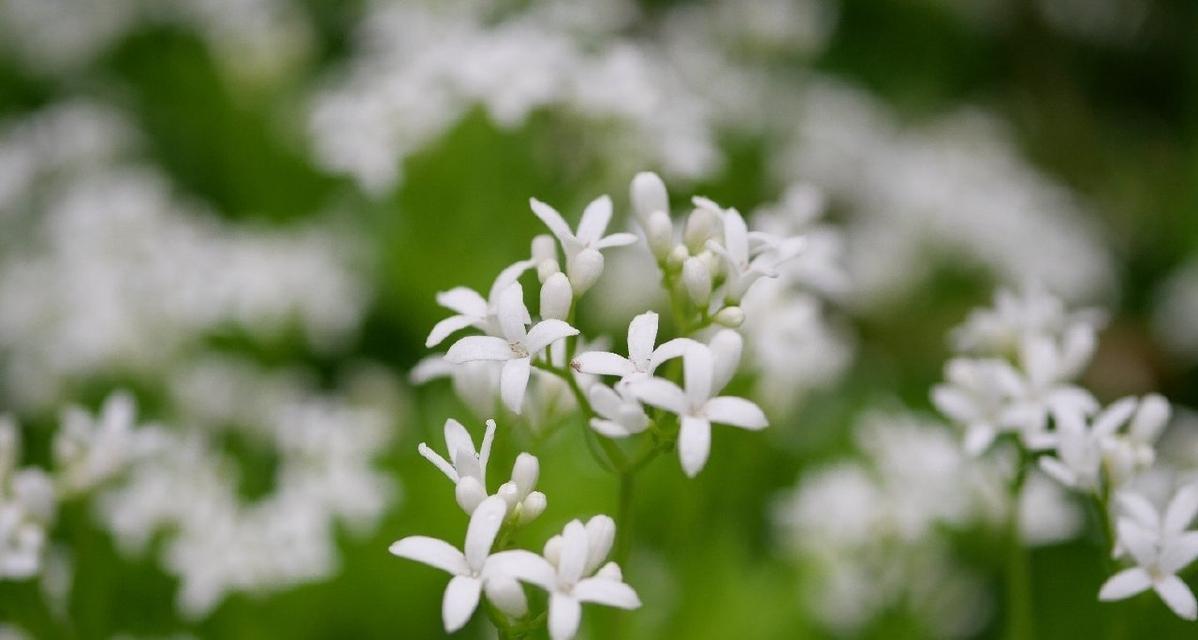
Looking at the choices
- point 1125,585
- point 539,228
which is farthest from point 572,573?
point 539,228

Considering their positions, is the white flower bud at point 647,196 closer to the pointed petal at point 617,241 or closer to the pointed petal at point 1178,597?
the pointed petal at point 617,241

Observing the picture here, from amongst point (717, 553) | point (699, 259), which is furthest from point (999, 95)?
point (699, 259)

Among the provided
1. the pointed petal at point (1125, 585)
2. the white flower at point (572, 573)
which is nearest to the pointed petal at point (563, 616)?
the white flower at point (572, 573)

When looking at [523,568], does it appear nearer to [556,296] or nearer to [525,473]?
[525,473]

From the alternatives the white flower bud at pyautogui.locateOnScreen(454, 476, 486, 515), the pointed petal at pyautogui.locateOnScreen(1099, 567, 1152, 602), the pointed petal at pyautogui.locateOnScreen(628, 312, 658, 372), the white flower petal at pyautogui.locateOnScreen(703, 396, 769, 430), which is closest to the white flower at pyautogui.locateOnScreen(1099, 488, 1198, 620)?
the pointed petal at pyautogui.locateOnScreen(1099, 567, 1152, 602)

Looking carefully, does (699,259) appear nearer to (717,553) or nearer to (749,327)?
(749,327)

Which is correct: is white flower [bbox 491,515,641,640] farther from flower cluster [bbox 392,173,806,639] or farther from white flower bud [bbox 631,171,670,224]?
white flower bud [bbox 631,171,670,224]

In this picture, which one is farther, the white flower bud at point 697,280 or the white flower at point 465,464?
the white flower bud at point 697,280
